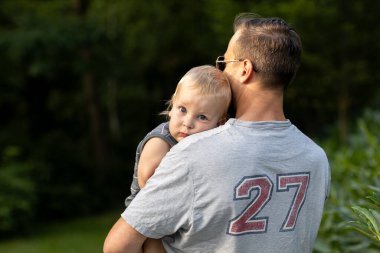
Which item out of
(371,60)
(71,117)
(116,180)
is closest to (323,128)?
(371,60)

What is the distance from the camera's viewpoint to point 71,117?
18047 millimetres

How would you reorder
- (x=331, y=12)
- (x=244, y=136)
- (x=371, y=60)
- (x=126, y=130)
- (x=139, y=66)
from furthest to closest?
(x=126, y=130), (x=139, y=66), (x=371, y=60), (x=331, y=12), (x=244, y=136)

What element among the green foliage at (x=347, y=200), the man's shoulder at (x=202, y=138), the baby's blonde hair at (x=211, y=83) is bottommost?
the green foliage at (x=347, y=200)

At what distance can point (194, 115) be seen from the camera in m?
2.27

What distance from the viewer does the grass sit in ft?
36.0

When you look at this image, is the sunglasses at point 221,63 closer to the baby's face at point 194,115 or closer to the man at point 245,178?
the man at point 245,178

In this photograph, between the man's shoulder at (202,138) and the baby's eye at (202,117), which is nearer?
the man's shoulder at (202,138)

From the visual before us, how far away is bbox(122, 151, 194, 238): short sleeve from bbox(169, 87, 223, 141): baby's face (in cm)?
18

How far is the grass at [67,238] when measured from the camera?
11.0 meters

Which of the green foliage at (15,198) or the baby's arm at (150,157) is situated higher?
the baby's arm at (150,157)

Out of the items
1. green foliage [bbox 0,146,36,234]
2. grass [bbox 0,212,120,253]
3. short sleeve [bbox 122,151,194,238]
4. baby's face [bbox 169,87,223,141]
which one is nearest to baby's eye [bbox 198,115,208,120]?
baby's face [bbox 169,87,223,141]

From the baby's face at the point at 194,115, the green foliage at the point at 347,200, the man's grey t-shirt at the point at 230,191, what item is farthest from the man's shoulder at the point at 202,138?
the green foliage at the point at 347,200

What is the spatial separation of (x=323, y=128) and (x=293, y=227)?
11.2 m

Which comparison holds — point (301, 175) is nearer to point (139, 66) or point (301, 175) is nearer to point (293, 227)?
point (293, 227)
